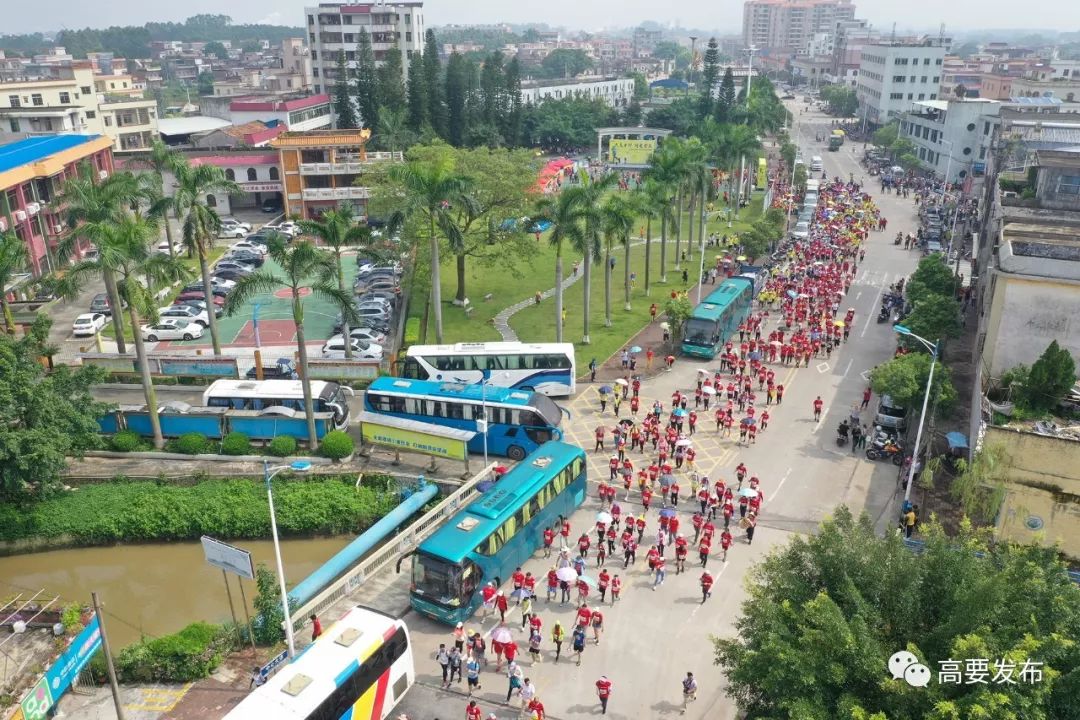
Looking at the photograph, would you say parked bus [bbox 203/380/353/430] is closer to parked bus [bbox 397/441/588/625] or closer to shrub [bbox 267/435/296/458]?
shrub [bbox 267/435/296/458]

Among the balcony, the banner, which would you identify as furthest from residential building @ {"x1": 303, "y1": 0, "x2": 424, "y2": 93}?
the balcony

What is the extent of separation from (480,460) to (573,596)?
8380mm

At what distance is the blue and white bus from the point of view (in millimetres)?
27859

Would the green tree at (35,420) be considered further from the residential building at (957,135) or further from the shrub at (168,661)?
the residential building at (957,135)

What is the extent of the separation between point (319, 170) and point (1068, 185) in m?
51.0

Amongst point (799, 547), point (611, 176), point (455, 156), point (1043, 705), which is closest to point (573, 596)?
point (799, 547)

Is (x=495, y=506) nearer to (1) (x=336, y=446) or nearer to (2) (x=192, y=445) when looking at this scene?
(1) (x=336, y=446)

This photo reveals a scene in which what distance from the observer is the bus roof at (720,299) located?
36.9 meters

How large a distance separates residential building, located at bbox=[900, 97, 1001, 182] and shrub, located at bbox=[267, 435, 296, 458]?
72064mm

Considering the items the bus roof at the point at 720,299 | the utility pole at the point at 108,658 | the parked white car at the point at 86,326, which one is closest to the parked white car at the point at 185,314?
the parked white car at the point at 86,326

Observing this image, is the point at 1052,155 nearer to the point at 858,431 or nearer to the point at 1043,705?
the point at 858,431

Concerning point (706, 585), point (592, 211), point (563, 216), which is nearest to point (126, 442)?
point (563, 216)

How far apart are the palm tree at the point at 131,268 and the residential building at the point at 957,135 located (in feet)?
242

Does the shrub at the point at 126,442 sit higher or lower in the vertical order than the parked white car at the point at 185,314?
lower
